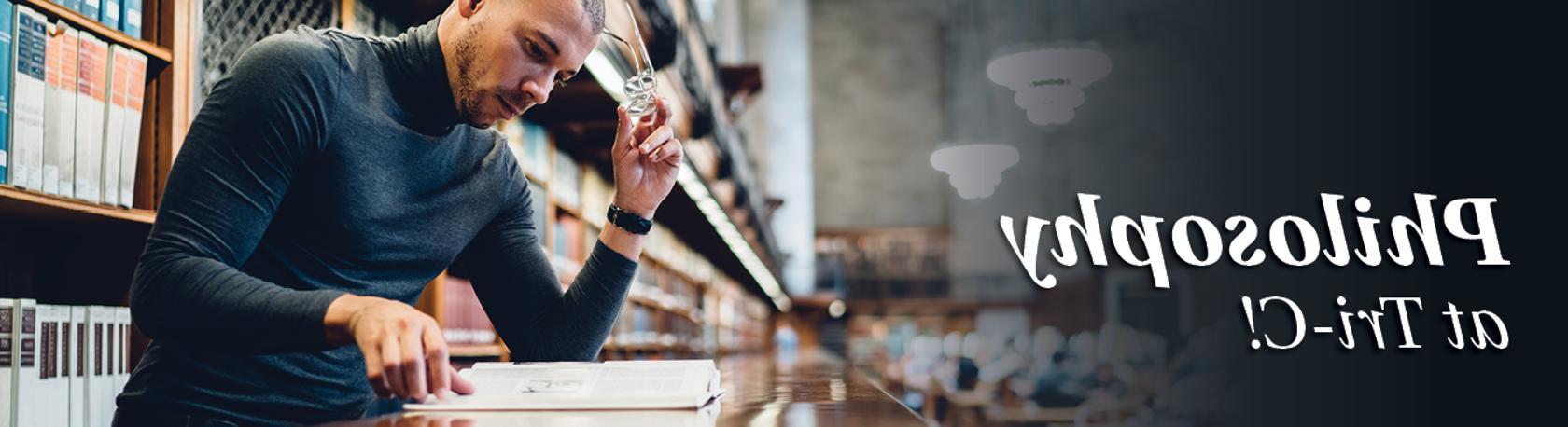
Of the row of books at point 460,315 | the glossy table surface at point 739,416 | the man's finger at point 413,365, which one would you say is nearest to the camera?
the man's finger at point 413,365

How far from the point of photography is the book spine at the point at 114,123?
5.74 ft

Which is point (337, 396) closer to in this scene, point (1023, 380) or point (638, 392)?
point (638, 392)

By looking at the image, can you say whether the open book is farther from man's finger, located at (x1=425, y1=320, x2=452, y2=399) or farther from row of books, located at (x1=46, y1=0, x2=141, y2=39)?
row of books, located at (x1=46, y1=0, x2=141, y2=39)

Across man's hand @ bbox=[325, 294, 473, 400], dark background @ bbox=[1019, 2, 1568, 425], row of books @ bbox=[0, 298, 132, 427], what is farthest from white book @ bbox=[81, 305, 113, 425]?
dark background @ bbox=[1019, 2, 1568, 425]

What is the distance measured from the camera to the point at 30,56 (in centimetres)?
160

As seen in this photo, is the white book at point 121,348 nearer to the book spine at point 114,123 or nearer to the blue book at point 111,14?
the book spine at point 114,123

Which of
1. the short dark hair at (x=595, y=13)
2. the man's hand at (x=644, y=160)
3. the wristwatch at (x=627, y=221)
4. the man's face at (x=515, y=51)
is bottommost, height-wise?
the wristwatch at (x=627, y=221)

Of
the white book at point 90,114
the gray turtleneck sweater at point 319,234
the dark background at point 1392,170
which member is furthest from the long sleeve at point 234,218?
the dark background at point 1392,170

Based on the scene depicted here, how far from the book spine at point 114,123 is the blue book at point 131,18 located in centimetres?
6

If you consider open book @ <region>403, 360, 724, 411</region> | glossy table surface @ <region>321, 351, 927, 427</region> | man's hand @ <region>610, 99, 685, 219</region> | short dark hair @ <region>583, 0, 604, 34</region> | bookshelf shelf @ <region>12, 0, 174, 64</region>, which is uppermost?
bookshelf shelf @ <region>12, 0, 174, 64</region>

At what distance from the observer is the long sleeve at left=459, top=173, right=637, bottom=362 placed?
4.70 ft

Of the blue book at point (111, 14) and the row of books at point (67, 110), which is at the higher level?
the blue book at point (111, 14)

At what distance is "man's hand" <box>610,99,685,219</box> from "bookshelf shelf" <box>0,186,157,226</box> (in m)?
0.72

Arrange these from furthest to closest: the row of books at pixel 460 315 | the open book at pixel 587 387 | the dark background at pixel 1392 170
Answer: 1. the dark background at pixel 1392 170
2. the row of books at pixel 460 315
3. the open book at pixel 587 387
